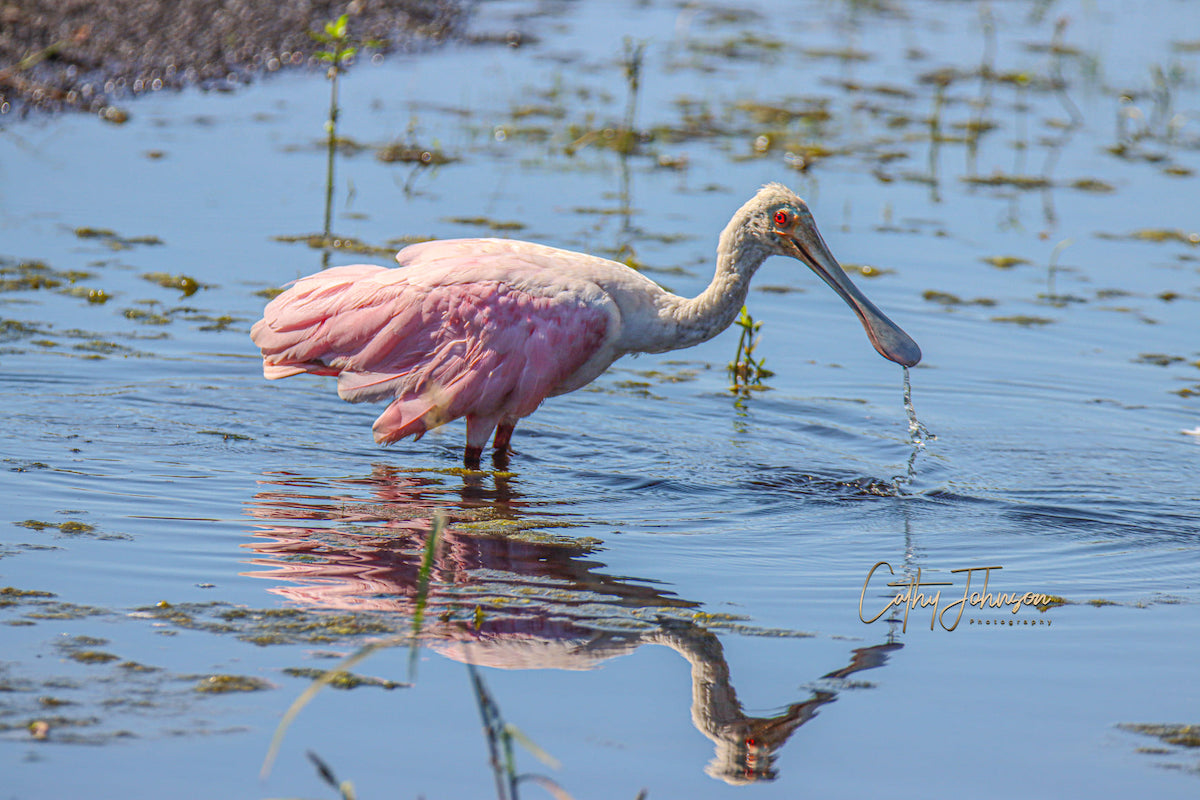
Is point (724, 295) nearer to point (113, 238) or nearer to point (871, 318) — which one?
point (871, 318)

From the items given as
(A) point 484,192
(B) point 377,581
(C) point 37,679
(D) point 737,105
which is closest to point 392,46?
(D) point 737,105

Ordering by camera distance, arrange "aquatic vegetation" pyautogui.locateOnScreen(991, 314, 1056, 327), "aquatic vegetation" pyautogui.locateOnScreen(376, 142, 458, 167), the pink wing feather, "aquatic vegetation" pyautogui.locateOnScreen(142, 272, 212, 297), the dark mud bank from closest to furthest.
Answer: the pink wing feather, "aquatic vegetation" pyautogui.locateOnScreen(142, 272, 212, 297), "aquatic vegetation" pyautogui.locateOnScreen(991, 314, 1056, 327), "aquatic vegetation" pyautogui.locateOnScreen(376, 142, 458, 167), the dark mud bank

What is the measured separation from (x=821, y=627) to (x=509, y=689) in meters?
1.13

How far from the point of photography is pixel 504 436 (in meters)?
6.81

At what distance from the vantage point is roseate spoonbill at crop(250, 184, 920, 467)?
6.30 metres

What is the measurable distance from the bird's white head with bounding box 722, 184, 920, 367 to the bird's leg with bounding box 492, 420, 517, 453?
122cm

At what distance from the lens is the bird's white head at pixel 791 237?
21.4ft

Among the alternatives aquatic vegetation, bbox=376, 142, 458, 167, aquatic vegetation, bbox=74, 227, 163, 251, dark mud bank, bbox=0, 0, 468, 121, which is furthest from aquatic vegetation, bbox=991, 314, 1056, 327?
dark mud bank, bbox=0, 0, 468, 121

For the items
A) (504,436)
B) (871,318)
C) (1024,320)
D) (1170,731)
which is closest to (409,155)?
(1024,320)

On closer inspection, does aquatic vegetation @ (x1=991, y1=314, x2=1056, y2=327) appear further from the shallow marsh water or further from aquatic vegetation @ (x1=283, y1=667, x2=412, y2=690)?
aquatic vegetation @ (x1=283, y1=667, x2=412, y2=690)

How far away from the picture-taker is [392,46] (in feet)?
47.1

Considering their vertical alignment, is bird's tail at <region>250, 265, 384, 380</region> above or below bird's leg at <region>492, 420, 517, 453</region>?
above

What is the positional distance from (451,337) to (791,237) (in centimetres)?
148

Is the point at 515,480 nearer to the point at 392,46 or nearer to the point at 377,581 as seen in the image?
the point at 377,581
